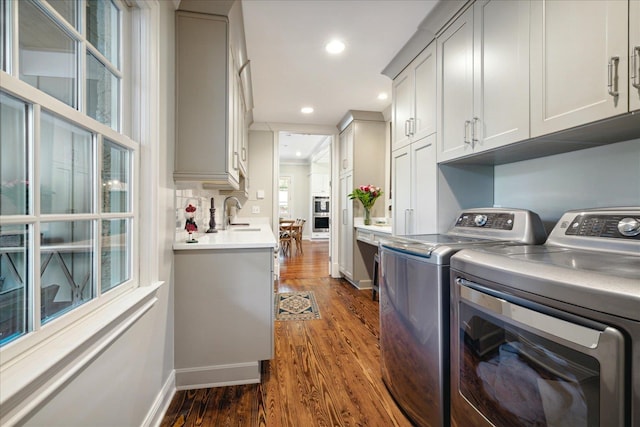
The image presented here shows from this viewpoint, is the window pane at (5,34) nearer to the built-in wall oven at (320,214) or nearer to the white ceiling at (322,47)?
the white ceiling at (322,47)

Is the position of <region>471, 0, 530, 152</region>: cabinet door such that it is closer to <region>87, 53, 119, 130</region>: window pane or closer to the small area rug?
<region>87, 53, 119, 130</region>: window pane

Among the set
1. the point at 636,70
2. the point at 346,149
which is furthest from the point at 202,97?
the point at 346,149

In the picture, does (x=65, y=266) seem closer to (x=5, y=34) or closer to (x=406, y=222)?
(x=5, y=34)

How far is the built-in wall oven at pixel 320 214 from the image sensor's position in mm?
9328

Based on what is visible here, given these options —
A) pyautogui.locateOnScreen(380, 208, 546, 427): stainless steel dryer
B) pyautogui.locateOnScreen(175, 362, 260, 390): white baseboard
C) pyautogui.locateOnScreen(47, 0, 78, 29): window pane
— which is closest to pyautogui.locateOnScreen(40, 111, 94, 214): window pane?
pyautogui.locateOnScreen(47, 0, 78, 29): window pane

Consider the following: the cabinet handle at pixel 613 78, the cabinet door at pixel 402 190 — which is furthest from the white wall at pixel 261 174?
the cabinet handle at pixel 613 78

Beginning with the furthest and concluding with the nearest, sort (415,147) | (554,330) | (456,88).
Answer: (415,147), (456,88), (554,330)

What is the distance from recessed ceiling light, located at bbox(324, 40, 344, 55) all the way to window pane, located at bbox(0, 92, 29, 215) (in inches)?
83.8

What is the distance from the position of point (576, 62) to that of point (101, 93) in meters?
1.90

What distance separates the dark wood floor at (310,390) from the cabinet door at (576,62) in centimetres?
163

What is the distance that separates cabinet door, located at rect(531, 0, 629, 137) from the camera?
977mm

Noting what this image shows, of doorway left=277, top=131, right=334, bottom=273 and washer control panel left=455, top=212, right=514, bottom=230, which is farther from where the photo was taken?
doorway left=277, top=131, right=334, bottom=273

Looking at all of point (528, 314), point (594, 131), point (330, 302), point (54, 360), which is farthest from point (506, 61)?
point (330, 302)

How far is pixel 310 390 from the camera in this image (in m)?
1.67
